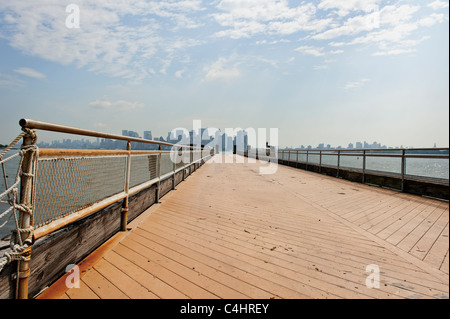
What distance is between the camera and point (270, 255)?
2568 mm

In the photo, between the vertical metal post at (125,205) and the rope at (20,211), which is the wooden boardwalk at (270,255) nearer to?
the vertical metal post at (125,205)

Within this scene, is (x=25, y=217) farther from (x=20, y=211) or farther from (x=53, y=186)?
(x=53, y=186)

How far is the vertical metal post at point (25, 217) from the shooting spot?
4.87 feet

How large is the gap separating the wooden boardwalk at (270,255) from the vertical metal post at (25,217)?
0.33 meters

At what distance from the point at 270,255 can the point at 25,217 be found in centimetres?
228

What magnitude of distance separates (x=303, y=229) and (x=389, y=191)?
4.86 metres

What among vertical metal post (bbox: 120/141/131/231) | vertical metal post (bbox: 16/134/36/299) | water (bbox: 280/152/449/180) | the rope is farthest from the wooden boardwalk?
water (bbox: 280/152/449/180)

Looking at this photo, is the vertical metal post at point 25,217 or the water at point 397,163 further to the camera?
the water at point 397,163

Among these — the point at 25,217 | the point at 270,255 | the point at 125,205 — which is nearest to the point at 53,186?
the point at 25,217

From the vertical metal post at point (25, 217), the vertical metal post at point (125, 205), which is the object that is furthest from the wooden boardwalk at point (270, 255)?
the vertical metal post at point (25, 217)

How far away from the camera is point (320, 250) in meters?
2.72

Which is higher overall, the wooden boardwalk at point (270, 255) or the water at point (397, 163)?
the water at point (397, 163)

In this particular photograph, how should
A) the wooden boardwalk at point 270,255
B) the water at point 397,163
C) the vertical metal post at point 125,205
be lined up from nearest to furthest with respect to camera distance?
1. the wooden boardwalk at point 270,255
2. the vertical metal post at point 125,205
3. the water at point 397,163
